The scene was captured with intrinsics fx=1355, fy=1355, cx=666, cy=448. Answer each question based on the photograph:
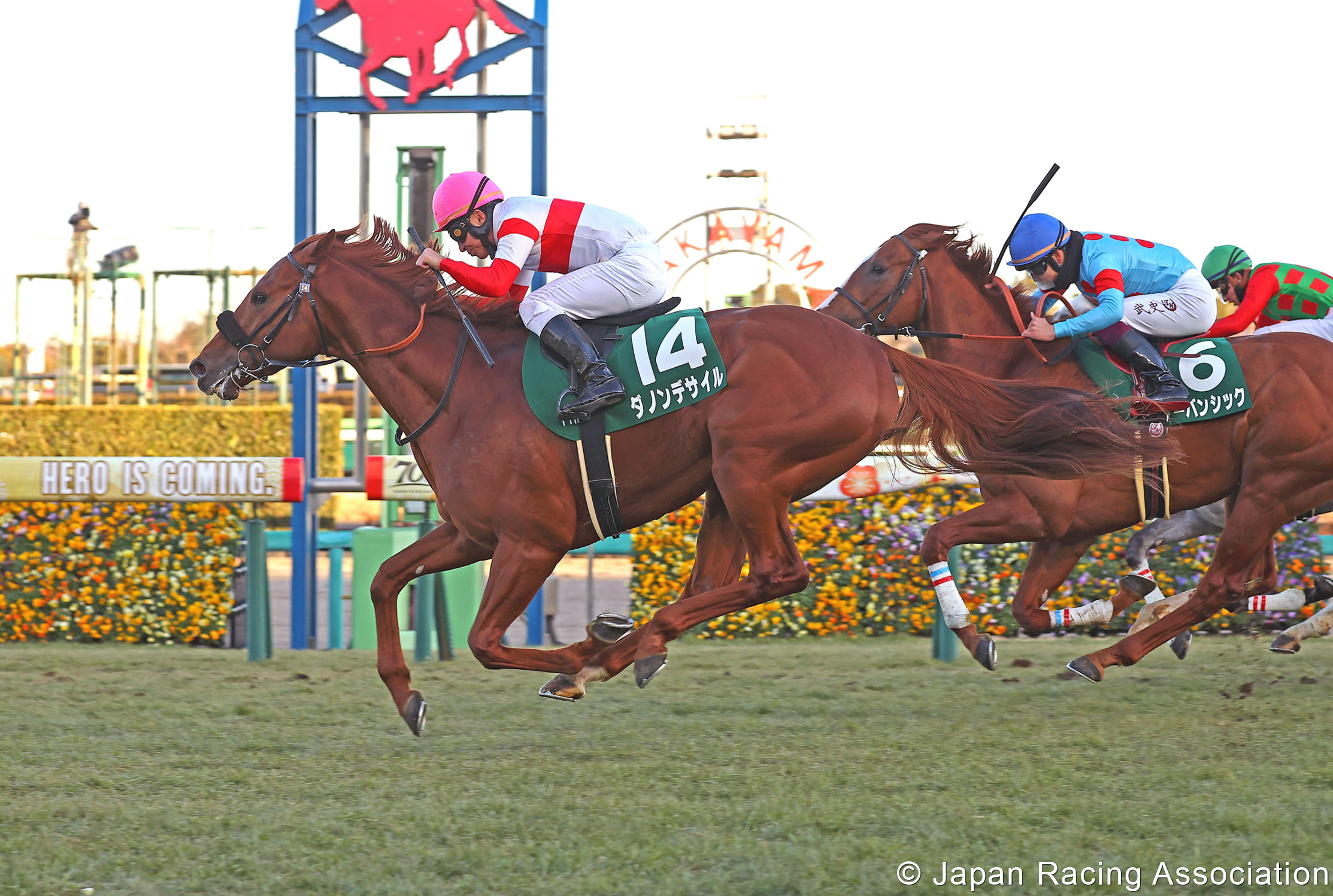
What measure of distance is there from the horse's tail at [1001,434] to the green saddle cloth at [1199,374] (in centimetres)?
66

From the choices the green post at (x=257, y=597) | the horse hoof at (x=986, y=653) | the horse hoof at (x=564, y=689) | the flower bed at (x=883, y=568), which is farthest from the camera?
the flower bed at (x=883, y=568)

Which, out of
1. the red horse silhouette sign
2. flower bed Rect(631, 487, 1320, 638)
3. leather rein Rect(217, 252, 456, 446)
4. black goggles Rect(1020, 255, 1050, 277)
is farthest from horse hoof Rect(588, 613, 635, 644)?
the red horse silhouette sign

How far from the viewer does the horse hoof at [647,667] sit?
391 cm

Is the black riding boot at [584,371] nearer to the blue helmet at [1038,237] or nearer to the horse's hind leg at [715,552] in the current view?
the horse's hind leg at [715,552]

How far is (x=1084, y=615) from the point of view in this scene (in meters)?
5.25

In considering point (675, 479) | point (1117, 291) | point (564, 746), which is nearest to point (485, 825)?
point (564, 746)

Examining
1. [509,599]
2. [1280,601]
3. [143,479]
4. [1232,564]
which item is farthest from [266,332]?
[1280,601]

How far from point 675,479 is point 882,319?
142 cm

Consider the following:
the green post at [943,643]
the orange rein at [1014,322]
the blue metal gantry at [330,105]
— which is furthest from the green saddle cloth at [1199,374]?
the blue metal gantry at [330,105]

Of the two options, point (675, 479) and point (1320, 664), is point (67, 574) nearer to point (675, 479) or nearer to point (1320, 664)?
point (675, 479)

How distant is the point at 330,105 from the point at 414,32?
0.61 m

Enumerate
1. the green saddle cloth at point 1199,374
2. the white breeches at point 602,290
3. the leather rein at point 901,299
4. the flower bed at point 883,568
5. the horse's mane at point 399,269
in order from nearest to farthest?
the white breeches at point 602,290 < the horse's mane at point 399,269 < the green saddle cloth at point 1199,374 < the leather rein at point 901,299 < the flower bed at point 883,568

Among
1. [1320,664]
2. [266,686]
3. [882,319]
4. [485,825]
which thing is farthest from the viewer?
[1320,664]

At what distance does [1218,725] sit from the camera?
14.7 feet
